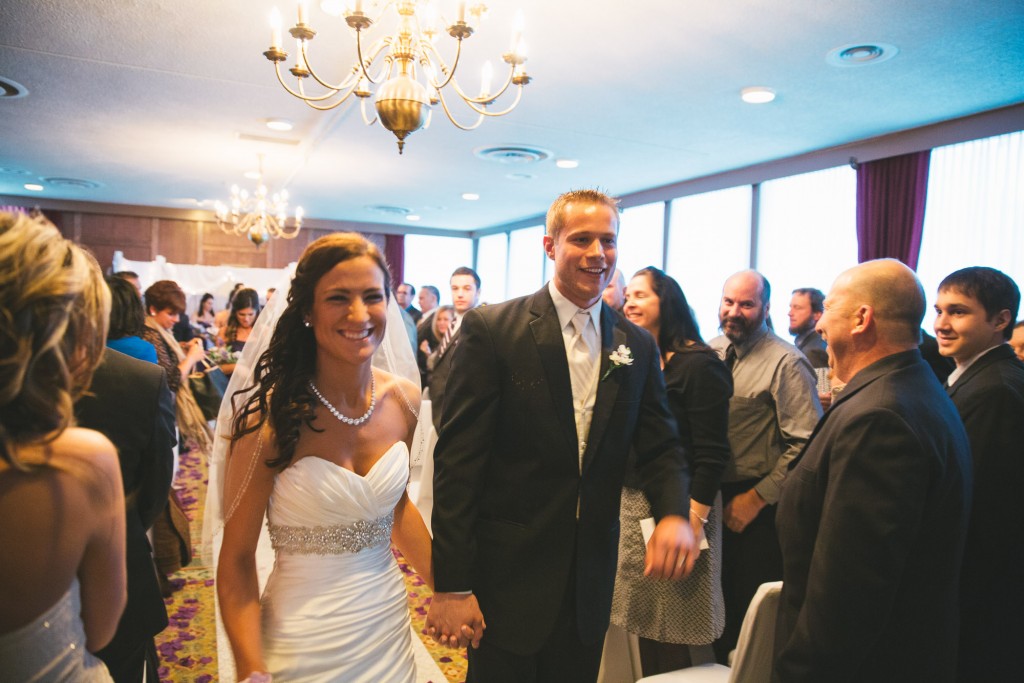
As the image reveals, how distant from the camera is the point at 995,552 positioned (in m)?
2.16

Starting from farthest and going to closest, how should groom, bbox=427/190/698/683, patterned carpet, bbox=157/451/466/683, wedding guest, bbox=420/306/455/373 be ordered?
1. wedding guest, bbox=420/306/455/373
2. patterned carpet, bbox=157/451/466/683
3. groom, bbox=427/190/698/683

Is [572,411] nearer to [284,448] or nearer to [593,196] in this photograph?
[593,196]

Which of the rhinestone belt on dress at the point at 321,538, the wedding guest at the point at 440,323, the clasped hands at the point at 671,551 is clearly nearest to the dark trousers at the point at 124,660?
the rhinestone belt on dress at the point at 321,538

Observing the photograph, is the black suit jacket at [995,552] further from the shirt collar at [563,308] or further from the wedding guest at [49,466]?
the wedding guest at [49,466]

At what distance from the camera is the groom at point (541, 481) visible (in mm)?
1721

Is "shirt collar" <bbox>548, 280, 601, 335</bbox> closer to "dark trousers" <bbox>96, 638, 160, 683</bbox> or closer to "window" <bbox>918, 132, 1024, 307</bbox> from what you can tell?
"dark trousers" <bbox>96, 638, 160, 683</bbox>

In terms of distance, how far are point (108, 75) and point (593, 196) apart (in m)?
4.92

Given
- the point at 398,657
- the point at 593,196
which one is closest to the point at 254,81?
the point at 593,196

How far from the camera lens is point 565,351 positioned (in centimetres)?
181

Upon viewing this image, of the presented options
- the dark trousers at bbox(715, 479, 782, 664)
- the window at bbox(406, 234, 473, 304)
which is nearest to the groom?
the dark trousers at bbox(715, 479, 782, 664)

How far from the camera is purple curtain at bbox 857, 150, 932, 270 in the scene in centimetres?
612

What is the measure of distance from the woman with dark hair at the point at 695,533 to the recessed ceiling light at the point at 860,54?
8.84 feet

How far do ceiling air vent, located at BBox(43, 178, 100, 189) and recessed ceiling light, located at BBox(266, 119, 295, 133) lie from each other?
5057 mm

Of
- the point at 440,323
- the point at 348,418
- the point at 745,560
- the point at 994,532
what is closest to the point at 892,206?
the point at 440,323
